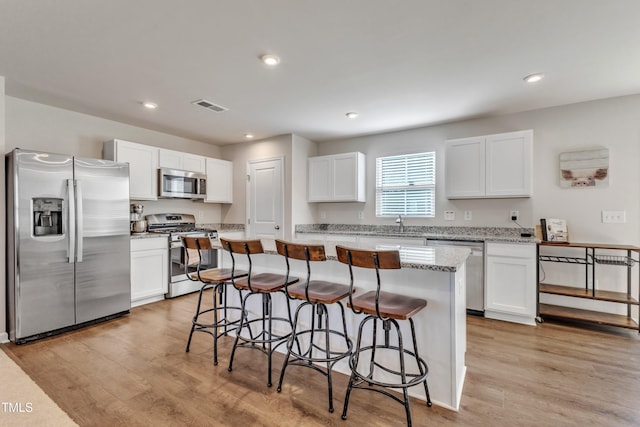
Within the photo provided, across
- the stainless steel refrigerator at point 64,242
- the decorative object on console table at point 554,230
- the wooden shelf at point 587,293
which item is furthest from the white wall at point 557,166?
the stainless steel refrigerator at point 64,242

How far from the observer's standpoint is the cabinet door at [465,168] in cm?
374

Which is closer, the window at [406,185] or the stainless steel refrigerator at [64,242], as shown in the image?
the stainless steel refrigerator at [64,242]

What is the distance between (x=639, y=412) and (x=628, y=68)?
2738 millimetres

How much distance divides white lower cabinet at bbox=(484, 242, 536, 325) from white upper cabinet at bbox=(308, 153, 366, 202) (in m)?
2.06

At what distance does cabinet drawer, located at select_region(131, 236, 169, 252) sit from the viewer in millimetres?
3756

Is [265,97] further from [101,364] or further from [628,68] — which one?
[628,68]

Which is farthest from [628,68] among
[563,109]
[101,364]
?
[101,364]

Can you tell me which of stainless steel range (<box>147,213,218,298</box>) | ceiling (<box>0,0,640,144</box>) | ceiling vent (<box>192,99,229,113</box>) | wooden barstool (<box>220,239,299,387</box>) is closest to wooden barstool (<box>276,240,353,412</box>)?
wooden barstool (<box>220,239,299,387</box>)

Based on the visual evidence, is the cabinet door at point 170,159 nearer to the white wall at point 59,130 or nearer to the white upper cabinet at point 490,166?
the white wall at point 59,130

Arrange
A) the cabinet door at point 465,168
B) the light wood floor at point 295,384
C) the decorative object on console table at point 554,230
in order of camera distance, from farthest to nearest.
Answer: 1. the cabinet door at point 465,168
2. the decorative object on console table at point 554,230
3. the light wood floor at point 295,384

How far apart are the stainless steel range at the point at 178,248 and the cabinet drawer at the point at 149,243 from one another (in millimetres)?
75

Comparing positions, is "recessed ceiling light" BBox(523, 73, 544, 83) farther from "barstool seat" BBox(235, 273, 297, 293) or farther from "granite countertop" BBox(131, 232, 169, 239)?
"granite countertop" BBox(131, 232, 169, 239)

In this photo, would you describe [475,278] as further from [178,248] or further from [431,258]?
[178,248]

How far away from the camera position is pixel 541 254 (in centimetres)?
362
